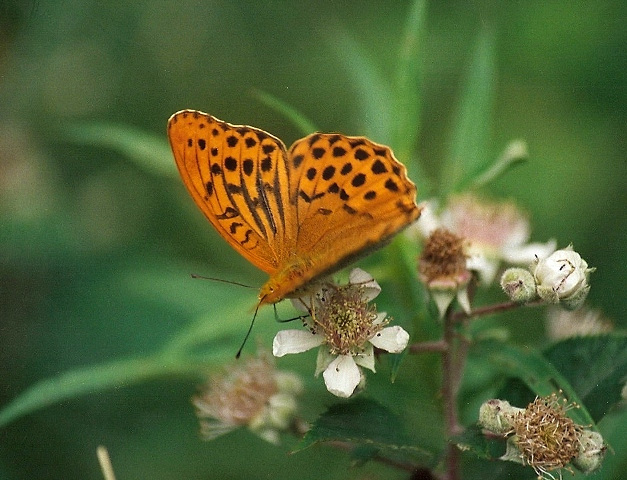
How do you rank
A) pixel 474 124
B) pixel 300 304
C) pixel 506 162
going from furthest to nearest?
pixel 474 124 < pixel 506 162 < pixel 300 304

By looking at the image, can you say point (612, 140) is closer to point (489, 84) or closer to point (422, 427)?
point (489, 84)

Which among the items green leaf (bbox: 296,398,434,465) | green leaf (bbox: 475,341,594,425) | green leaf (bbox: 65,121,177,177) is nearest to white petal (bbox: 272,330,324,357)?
green leaf (bbox: 296,398,434,465)

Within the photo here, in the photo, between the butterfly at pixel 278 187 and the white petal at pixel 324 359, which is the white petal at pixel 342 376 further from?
the butterfly at pixel 278 187

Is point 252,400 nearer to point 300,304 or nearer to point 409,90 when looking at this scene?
point 300,304

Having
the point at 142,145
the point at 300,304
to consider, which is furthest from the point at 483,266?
the point at 142,145

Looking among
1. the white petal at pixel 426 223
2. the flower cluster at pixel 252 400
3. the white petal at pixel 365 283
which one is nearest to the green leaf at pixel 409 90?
the white petal at pixel 426 223

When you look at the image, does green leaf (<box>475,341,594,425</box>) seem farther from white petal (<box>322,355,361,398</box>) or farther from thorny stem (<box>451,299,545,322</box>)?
white petal (<box>322,355,361,398</box>)
